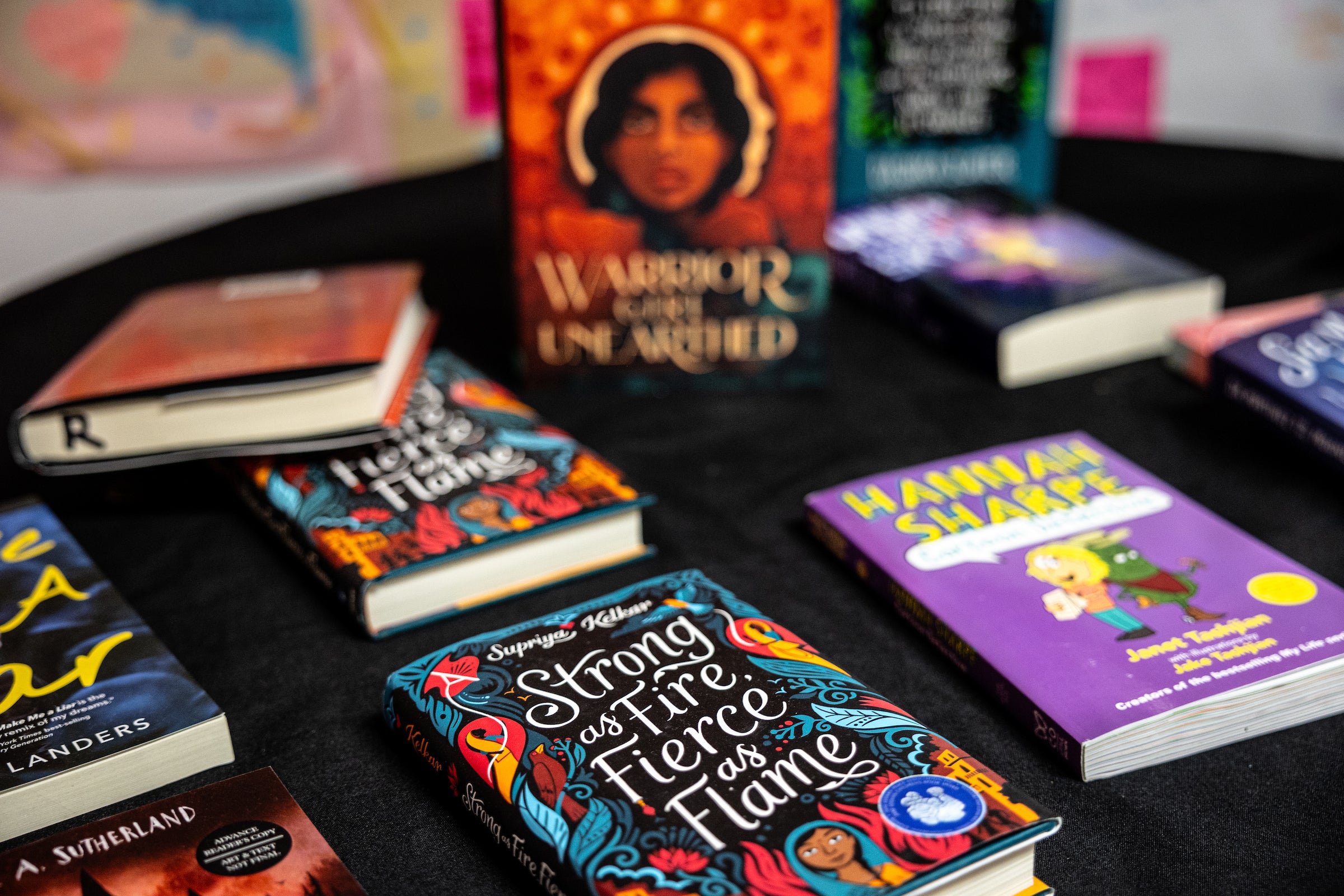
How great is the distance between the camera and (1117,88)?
2.20m

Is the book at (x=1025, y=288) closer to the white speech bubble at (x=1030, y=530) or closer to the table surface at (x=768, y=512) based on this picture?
the table surface at (x=768, y=512)

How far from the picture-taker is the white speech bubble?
2.45 feet

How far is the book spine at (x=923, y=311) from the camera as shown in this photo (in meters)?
1.06

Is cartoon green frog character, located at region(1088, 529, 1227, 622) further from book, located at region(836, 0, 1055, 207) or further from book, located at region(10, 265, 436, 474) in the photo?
book, located at region(836, 0, 1055, 207)

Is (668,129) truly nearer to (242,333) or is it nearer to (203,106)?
(242,333)

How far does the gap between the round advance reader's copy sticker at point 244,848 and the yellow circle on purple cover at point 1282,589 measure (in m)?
0.56

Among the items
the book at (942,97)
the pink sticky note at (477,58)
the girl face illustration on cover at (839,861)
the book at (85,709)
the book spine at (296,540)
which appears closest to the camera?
the girl face illustration on cover at (839,861)

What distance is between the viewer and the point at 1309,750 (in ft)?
2.04

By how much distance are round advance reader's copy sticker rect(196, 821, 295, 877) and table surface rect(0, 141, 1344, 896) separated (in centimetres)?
4

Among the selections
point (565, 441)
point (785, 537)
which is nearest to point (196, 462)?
point (565, 441)

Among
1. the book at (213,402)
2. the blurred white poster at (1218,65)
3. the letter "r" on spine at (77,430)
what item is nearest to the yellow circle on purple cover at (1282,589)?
the book at (213,402)

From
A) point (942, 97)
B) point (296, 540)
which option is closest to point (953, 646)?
point (296, 540)

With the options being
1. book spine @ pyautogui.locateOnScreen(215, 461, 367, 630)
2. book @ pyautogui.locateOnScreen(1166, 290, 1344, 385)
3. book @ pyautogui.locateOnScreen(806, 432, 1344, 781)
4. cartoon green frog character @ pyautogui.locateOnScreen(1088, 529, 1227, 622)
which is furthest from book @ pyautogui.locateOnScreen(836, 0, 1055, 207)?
book spine @ pyautogui.locateOnScreen(215, 461, 367, 630)

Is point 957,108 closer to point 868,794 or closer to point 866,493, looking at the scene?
point 866,493
